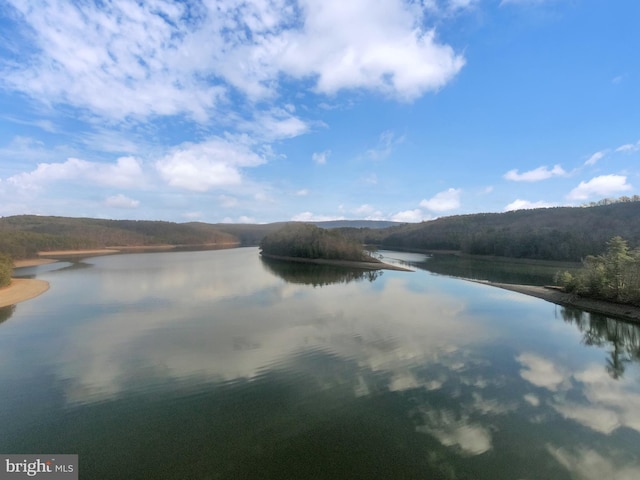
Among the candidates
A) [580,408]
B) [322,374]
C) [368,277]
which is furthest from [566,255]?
[322,374]

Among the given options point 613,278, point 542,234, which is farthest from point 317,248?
point 613,278

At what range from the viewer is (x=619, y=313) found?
19.6 meters

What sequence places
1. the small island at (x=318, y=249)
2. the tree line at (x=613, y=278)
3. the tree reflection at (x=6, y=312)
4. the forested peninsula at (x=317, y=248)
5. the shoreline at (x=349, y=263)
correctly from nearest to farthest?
1. the tree reflection at (x=6, y=312)
2. the tree line at (x=613, y=278)
3. the shoreline at (x=349, y=263)
4. the small island at (x=318, y=249)
5. the forested peninsula at (x=317, y=248)

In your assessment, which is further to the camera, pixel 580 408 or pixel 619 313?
pixel 619 313

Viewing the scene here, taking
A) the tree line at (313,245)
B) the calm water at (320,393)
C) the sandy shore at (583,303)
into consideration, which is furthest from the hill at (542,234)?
the calm water at (320,393)

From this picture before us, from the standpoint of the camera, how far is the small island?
49.3 m

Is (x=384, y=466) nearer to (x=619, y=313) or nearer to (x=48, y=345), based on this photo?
(x=48, y=345)

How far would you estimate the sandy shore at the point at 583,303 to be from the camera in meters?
19.3

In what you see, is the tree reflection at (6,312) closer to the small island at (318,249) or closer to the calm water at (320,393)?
the calm water at (320,393)

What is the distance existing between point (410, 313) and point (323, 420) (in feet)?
41.1

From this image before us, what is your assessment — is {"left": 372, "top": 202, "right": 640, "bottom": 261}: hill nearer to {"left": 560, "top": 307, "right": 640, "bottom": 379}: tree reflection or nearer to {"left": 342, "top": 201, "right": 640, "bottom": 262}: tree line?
{"left": 342, "top": 201, "right": 640, "bottom": 262}: tree line

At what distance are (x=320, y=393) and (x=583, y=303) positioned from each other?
71.4 ft

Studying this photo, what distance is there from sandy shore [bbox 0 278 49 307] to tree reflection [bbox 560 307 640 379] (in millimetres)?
32549

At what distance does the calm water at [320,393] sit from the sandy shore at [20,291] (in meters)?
5.88
